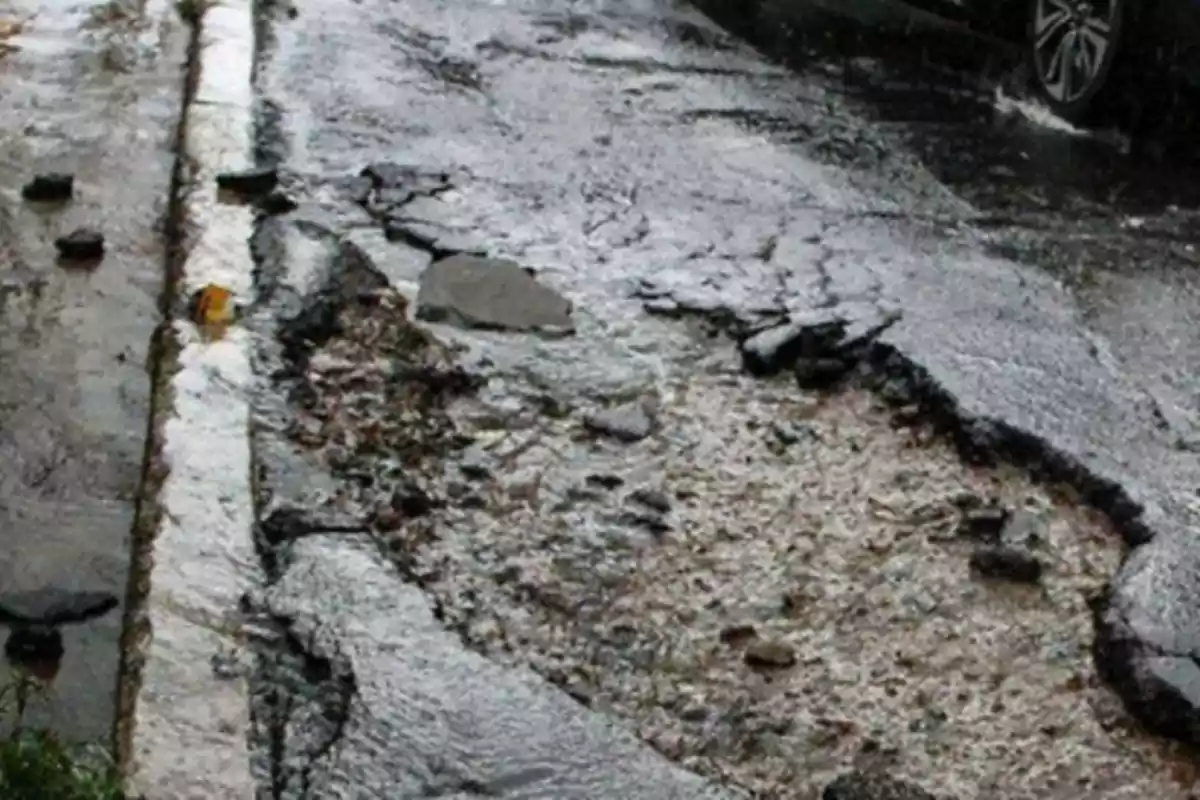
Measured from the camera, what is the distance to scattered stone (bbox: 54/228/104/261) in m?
4.47

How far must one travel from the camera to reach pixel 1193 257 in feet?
17.2

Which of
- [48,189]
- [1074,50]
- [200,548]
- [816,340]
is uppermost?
[1074,50]

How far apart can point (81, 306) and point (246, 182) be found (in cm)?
98

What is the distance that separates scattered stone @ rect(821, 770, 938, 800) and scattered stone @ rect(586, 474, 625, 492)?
105cm

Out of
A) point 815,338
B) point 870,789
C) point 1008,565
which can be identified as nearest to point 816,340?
point 815,338

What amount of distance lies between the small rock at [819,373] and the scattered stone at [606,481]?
2.32 ft

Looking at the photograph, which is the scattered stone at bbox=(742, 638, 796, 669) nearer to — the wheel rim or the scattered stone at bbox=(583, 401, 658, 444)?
the scattered stone at bbox=(583, 401, 658, 444)

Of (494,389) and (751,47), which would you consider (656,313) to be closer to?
(494,389)

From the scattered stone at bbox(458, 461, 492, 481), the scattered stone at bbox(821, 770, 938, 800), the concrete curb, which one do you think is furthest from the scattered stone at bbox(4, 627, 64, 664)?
the scattered stone at bbox(821, 770, 938, 800)

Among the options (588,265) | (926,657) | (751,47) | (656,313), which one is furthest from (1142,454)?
(751,47)

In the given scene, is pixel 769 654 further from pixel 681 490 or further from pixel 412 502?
pixel 412 502

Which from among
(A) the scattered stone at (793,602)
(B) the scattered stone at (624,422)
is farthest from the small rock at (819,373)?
(A) the scattered stone at (793,602)

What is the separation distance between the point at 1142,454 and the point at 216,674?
222cm

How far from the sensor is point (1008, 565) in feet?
11.4
